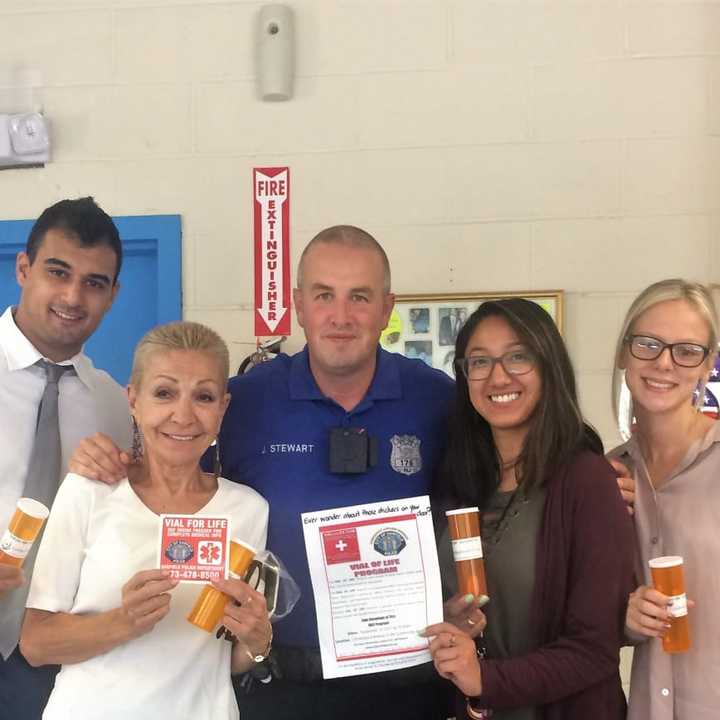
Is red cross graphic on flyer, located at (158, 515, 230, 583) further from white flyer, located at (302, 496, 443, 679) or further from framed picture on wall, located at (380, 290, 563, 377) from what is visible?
framed picture on wall, located at (380, 290, 563, 377)

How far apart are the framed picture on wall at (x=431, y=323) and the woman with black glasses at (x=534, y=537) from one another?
1.24m

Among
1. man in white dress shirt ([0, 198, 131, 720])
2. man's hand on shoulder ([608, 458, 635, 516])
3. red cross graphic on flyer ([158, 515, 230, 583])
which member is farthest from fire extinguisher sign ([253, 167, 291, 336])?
red cross graphic on flyer ([158, 515, 230, 583])

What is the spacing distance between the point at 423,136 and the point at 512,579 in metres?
1.97

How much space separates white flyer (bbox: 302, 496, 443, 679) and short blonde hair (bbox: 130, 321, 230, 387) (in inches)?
15.3

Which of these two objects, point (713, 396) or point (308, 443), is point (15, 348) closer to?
point (308, 443)

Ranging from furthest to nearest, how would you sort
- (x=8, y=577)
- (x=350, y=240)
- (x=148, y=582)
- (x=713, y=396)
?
(x=713, y=396) < (x=350, y=240) < (x=8, y=577) < (x=148, y=582)

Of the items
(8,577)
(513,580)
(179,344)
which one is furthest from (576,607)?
(8,577)

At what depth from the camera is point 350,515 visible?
1.78m

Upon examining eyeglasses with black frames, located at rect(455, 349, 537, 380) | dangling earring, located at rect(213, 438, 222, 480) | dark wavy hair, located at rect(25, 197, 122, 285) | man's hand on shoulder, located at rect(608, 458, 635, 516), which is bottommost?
man's hand on shoulder, located at rect(608, 458, 635, 516)

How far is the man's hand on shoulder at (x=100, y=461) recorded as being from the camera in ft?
5.78

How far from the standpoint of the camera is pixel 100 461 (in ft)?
5.82

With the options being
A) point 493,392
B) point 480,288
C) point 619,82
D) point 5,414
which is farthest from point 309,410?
point 619,82

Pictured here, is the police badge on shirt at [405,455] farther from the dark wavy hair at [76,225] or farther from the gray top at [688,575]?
the dark wavy hair at [76,225]

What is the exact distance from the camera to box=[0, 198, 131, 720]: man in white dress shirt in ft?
6.96
